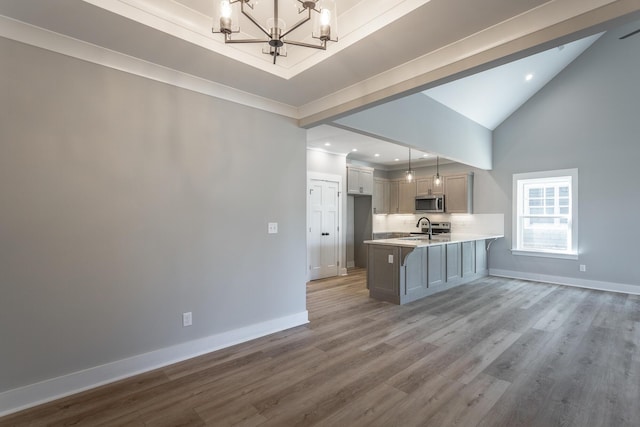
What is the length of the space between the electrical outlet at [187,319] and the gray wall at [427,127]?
8.39 ft

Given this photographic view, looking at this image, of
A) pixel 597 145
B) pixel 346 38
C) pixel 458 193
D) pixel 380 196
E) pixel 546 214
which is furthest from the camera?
pixel 380 196

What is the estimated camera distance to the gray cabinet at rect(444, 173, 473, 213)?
7027 millimetres

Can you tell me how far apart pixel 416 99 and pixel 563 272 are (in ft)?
14.9

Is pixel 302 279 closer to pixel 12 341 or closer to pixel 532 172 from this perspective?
pixel 12 341

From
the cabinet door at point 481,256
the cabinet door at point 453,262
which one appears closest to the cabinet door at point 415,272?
the cabinet door at point 453,262

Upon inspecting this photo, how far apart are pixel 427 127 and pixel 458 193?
9.86 ft

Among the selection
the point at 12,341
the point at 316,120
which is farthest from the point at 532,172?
the point at 12,341

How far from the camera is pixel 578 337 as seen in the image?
3371mm

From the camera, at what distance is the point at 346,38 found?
230 cm

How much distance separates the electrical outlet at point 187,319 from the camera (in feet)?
9.23

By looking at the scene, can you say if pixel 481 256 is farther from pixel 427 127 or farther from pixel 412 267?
pixel 427 127

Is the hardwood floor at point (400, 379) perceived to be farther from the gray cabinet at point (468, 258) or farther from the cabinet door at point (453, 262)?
the gray cabinet at point (468, 258)

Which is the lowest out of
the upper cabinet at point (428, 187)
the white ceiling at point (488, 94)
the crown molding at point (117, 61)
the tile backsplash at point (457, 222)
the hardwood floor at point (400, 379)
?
the hardwood floor at point (400, 379)

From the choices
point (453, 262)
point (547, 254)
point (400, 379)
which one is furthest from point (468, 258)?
point (400, 379)
